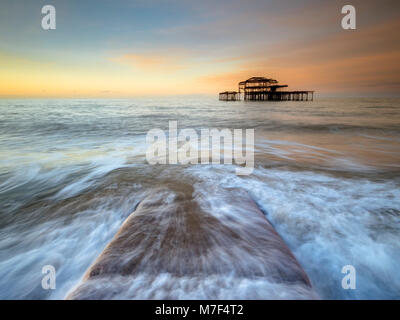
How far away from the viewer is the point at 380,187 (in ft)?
13.9

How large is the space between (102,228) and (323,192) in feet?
13.4
